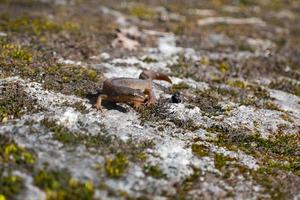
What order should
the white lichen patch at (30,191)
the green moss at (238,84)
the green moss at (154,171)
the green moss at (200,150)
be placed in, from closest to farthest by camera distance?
the white lichen patch at (30,191)
the green moss at (154,171)
the green moss at (200,150)
the green moss at (238,84)

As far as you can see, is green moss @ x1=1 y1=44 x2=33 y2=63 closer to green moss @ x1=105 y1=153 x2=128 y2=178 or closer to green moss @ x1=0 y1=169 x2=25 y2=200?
green moss @ x1=105 y1=153 x2=128 y2=178

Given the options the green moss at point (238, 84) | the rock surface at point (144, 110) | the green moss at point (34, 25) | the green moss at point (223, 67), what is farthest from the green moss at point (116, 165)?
the green moss at point (34, 25)

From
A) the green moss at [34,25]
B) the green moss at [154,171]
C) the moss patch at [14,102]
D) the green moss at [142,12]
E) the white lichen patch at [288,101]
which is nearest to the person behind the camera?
the green moss at [154,171]

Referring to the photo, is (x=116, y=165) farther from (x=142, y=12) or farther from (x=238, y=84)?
(x=142, y=12)

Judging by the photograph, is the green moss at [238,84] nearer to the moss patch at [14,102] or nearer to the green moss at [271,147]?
the green moss at [271,147]

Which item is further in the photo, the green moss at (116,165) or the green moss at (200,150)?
the green moss at (200,150)

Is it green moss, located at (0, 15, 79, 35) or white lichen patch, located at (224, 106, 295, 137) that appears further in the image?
green moss, located at (0, 15, 79, 35)

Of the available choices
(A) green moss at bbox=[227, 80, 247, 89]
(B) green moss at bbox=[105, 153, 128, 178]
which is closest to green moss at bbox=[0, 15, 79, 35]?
(A) green moss at bbox=[227, 80, 247, 89]

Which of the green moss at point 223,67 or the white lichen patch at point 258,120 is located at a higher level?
the green moss at point 223,67
